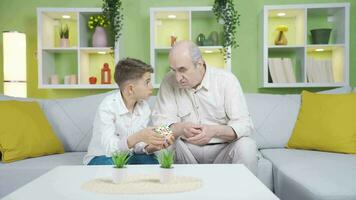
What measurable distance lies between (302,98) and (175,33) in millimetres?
1501

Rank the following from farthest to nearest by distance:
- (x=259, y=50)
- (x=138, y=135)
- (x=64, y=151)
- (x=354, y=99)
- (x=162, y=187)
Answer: (x=259, y=50) < (x=64, y=151) < (x=354, y=99) < (x=138, y=135) < (x=162, y=187)

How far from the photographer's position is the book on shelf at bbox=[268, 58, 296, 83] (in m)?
3.72

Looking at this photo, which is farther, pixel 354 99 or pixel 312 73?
pixel 312 73

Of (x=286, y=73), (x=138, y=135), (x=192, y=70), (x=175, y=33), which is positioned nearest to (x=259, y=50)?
(x=286, y=73)

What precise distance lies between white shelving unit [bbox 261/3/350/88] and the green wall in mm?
153

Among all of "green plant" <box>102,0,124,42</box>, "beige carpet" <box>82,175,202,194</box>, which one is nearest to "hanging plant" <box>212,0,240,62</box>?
"green plant" <box>102,0,124,42</box>

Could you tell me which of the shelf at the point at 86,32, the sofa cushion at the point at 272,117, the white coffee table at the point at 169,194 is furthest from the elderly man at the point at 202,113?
the shelf at the point at 86,32

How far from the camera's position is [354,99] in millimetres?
2811

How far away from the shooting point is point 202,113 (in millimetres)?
2564

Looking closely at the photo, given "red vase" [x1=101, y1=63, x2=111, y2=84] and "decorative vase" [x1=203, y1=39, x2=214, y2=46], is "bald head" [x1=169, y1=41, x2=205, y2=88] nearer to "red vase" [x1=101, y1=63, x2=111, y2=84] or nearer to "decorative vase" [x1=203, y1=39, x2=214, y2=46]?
"decorative vase" [x1=203, y1=39, x2=214, y2=46]

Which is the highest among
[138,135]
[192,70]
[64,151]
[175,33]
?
[175,33]

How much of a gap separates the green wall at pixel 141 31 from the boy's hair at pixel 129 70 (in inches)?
64.3

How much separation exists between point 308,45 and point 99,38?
6.09 ft

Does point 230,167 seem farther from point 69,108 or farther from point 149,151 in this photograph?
point 69,108
